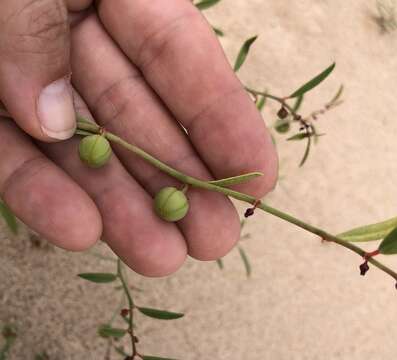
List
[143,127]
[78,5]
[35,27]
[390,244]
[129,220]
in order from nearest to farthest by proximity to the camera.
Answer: [390,244]
[35,27]
[129,220]
[143,127]
[78,5]

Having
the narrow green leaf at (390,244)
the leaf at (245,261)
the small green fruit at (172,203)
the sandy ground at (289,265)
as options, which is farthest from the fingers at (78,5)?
the narrow green leaf at (390,244)

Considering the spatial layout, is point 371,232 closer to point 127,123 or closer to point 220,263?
point 127,123

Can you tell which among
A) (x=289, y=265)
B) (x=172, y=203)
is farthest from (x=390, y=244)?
(x=289, y=265)

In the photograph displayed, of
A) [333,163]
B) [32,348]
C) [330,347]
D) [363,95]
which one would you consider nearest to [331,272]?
[330,347]

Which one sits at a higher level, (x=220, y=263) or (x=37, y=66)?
(x=37, y=66)

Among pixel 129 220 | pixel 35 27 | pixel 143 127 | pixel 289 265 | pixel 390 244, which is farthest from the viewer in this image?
pixel 289 265

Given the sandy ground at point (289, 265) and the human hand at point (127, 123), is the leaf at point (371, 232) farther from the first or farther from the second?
the sandy ground at point (289, 265)

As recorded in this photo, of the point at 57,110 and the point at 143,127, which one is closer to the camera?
the point at 57,110

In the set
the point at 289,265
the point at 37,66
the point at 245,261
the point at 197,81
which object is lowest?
the point at 289,265
